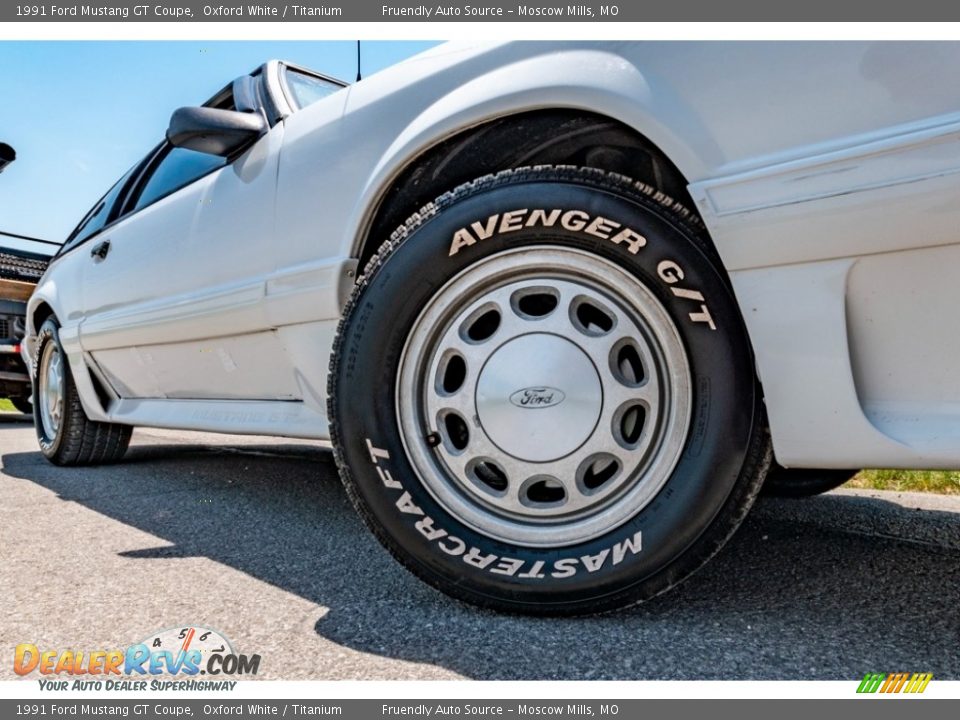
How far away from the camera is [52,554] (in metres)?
1.87

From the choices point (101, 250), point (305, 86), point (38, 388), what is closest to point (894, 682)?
point (305, 86)

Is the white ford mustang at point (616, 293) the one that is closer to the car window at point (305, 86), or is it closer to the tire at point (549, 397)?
the tire at point (549, 397)

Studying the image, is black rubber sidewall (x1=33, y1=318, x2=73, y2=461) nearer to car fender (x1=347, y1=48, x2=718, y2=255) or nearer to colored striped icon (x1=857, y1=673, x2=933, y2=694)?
car fender (x1=347, y1=48, x2=718, y2=255)

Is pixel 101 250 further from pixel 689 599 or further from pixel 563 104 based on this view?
pixel 689 599

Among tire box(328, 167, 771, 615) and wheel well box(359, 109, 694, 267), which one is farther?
wheel well box(359, 109, 694, 267)

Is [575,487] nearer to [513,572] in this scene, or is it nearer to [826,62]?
[513,572]

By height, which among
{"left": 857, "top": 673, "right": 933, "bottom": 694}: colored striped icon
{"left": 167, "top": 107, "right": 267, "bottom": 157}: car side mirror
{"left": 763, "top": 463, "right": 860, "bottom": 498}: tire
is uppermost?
{"left": 167, "top": 107, "right": 267, "bottom": 157}: car side mirror

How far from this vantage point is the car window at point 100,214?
3.48 m

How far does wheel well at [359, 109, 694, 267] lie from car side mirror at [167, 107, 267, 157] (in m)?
0.75

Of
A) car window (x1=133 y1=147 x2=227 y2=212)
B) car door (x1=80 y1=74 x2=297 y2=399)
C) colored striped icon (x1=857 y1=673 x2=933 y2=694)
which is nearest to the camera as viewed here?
colored striped icon (x1=857 y1=673 x2=933 y2=694)

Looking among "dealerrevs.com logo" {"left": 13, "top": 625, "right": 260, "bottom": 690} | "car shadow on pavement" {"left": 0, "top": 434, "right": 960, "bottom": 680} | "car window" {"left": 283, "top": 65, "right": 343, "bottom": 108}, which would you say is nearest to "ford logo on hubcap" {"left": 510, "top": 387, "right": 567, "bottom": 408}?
"car shadow on pavement" {"left": 0, "top": 434, "right": 960, "bottom": 680}

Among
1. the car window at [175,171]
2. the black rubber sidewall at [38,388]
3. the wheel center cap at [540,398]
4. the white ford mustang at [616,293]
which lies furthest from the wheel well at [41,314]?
the wheel center cap at [540,398]

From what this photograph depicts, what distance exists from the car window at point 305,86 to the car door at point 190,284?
342 mm

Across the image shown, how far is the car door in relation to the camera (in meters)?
2.08
